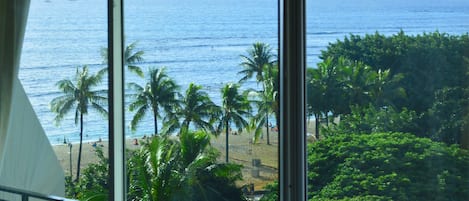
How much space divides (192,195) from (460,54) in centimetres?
156

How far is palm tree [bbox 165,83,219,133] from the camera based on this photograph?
10.6 ft

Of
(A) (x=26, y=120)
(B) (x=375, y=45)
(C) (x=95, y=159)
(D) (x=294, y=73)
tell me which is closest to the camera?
(B) (x=375, y=45)

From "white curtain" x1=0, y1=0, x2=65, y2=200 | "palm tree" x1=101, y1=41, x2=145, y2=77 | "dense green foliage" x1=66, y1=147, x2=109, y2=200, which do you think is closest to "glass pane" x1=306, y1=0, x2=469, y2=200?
"palm tree" x1=101, y1=41, x2=145, y2=77

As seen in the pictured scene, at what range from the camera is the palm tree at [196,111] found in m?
3.24

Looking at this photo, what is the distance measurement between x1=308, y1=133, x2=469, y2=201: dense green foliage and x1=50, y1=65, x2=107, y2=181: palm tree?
53.5 inches

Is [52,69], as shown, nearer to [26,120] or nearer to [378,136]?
[26,120]

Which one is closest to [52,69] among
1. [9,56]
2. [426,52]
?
[9,56]

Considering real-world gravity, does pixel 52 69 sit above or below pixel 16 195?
above

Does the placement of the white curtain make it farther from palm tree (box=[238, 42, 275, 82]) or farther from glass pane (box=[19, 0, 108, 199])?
palm tree (box=[238, 42, 275, 82])

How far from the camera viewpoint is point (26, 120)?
3.86 metres

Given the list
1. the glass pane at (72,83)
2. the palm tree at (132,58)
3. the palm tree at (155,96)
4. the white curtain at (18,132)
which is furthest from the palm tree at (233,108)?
the white curtain at (18,132)

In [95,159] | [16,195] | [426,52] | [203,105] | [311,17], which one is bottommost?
[16,195]

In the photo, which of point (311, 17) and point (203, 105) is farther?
point (203, 105)

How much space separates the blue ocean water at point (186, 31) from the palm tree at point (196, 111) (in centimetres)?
5
